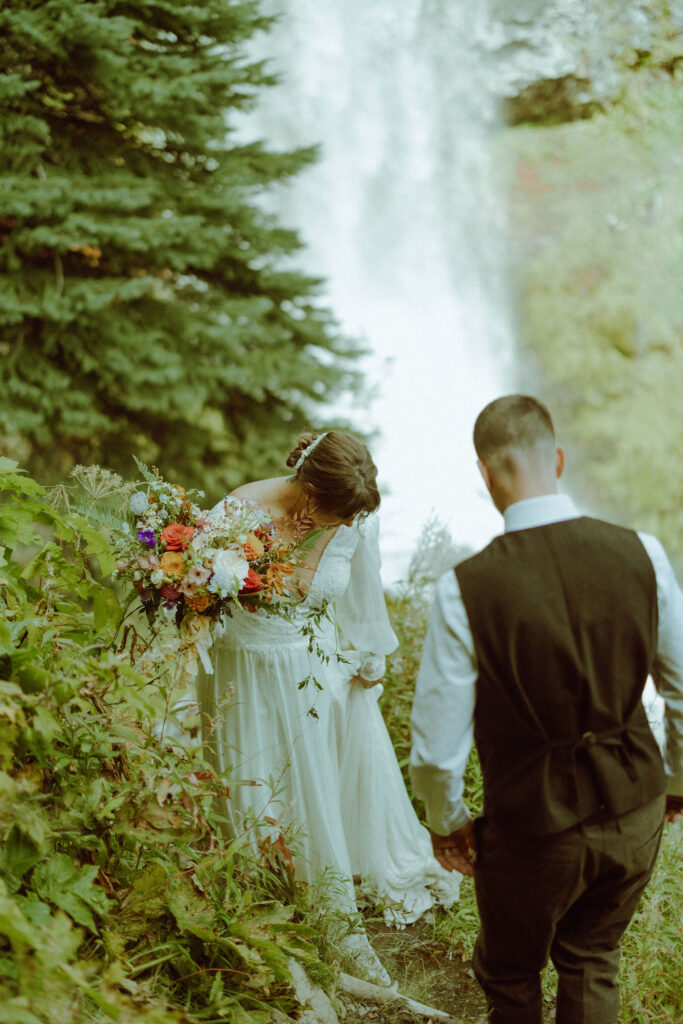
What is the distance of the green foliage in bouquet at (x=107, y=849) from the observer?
71.2 inches

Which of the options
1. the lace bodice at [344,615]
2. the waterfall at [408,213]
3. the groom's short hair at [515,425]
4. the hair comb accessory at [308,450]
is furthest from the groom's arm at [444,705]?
the waterfall at [408,213]

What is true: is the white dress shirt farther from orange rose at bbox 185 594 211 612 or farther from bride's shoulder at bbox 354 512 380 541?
bride's shoulder at bbox 354 512 380 541

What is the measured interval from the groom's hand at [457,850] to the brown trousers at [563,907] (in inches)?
2.9

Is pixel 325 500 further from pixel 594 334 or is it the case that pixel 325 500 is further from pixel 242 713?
pixel 594 334

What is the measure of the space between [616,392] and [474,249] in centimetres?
300

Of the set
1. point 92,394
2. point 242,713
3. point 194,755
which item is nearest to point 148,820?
point 194,755

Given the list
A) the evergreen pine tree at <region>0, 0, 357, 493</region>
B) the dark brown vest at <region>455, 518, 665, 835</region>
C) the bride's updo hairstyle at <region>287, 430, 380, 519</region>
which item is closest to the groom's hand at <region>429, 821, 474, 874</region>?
the dark brown vest at <region>455, 518, 665, 835</region>

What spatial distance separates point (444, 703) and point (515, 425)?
655 mm

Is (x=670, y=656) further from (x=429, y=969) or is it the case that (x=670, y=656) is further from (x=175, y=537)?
(x=429, y=969)

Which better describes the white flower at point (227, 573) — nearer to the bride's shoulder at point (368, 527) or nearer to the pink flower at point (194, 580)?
the pink flower at point (194, 580)

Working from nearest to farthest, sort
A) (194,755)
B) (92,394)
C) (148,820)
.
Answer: (148,820), (194,755), (92,394)

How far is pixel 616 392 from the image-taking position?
11867 mm

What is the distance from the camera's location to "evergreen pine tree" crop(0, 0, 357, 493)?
7.17 m

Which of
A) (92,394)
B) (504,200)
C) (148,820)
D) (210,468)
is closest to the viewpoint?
(148,820)
